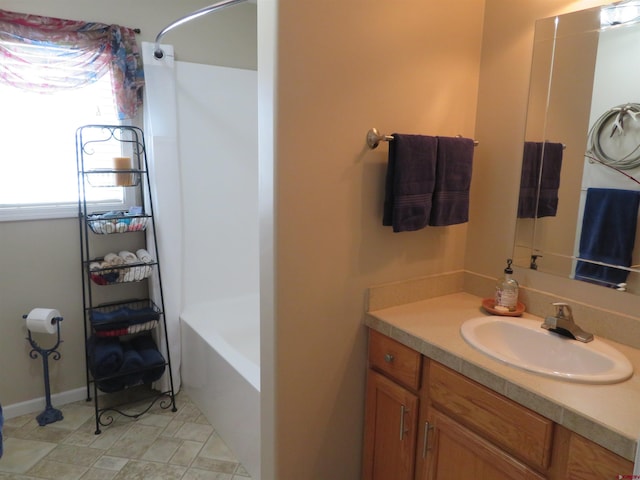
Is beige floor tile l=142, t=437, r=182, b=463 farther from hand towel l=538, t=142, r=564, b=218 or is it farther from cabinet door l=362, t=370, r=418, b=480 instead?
hand towel l=538, t=142, r=564, b=218

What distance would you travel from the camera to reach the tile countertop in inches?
41.6

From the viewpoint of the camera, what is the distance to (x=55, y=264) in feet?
8.31

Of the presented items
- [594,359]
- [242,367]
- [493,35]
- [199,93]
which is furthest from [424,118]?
[199,93]

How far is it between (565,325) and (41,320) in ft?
8.18

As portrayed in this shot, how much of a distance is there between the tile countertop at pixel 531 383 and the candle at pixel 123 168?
5.36 feet

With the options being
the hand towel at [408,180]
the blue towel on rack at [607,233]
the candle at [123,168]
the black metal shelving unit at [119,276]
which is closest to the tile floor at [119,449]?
the black metal shelving unit at [119,276]

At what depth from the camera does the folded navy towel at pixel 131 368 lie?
2.48 m

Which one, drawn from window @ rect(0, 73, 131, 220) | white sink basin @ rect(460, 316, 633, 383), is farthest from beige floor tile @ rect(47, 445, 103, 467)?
white sink basin @ rect(460, 316, 633, 383)

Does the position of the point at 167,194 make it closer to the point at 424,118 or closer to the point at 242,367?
the point at 242,367

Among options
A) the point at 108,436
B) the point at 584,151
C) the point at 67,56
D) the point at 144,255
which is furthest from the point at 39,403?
the point at 584,151

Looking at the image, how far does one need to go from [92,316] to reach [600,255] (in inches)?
99.0

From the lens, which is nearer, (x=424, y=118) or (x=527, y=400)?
(x=527, y=400)

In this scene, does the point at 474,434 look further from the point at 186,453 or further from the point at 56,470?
the point at 56,470

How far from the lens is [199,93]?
2816 millimetres
